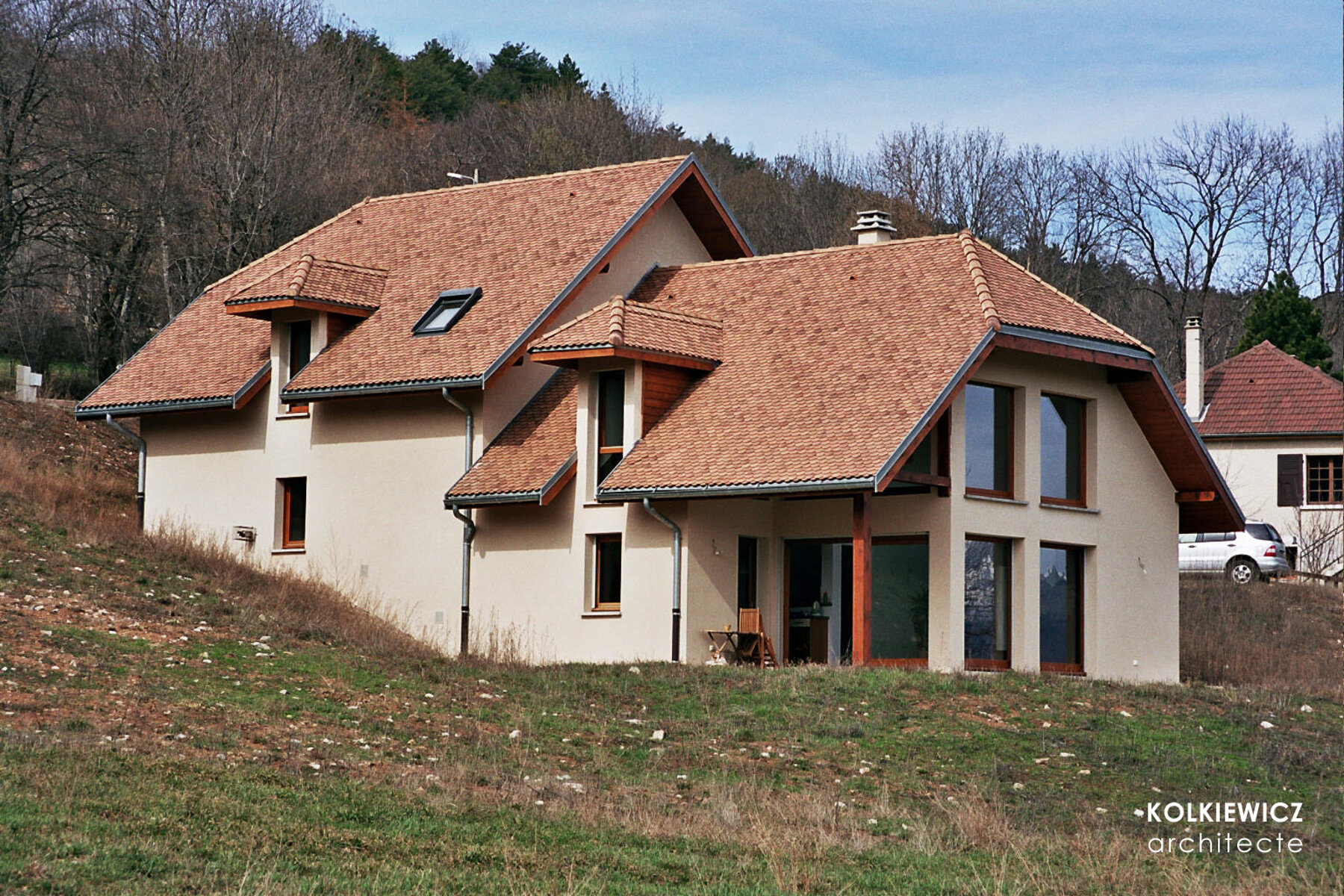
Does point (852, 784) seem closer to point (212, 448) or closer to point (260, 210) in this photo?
point (212, 448)

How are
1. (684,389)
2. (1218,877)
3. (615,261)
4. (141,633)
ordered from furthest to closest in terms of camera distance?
(615,261)
(684,389)
(141,633)
(1218,877)

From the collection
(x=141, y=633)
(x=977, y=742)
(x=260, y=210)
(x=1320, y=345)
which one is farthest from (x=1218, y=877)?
(x=1320, y=345)

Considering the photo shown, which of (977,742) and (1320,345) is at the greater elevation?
(1320,345)

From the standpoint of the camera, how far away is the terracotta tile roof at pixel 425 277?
28.0 metres

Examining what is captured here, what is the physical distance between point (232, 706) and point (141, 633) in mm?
4303

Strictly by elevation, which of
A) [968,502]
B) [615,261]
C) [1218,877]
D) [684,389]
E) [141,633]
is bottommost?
[1218,877]

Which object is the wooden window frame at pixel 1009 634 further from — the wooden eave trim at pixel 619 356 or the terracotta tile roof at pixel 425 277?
the terracotta tile roof at pixel 425 277

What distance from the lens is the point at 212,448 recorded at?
101ft

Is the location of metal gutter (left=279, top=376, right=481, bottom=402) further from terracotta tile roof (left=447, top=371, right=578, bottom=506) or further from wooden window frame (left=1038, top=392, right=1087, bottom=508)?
wooden window frame (left=1038, top=392, right=1087, bottom=508)

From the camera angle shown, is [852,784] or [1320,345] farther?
[1320,345]

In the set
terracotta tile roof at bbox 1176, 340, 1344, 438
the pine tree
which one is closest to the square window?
terracotta tile roof at bbox 1176, 340, 1344, 438

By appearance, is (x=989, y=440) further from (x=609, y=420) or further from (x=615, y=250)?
(x=615, y=250)

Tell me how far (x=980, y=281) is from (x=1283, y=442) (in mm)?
24453

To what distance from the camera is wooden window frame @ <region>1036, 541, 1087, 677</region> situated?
86.0ft
